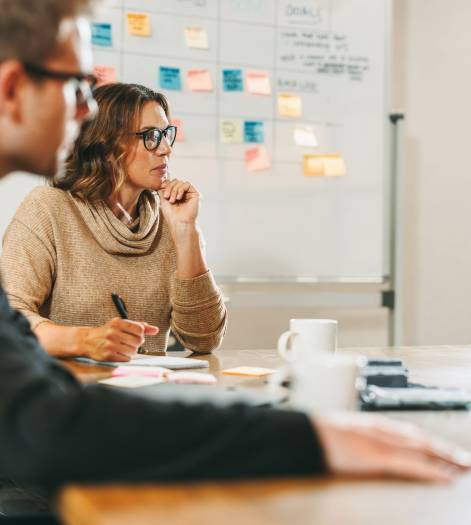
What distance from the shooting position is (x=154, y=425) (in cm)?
63

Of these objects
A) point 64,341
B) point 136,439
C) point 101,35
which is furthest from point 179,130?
point 136,439

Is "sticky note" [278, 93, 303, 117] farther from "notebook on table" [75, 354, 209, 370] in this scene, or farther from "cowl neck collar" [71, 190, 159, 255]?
"notebook on table" [75, 354, 209, 370]

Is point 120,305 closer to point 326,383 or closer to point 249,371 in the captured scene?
point 249,371

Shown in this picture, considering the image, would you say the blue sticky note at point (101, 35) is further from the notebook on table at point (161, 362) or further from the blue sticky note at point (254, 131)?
the notebook on table at point (161, 362)

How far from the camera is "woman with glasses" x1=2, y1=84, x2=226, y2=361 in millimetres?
1657

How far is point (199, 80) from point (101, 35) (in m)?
0.38

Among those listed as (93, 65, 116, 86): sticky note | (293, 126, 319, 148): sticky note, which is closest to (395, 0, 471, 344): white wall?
(293, 126, 319, 148): sticky note

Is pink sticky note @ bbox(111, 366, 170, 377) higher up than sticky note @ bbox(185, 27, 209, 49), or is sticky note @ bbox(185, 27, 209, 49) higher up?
sticky note @ bbox(185, 27, 209, 49)

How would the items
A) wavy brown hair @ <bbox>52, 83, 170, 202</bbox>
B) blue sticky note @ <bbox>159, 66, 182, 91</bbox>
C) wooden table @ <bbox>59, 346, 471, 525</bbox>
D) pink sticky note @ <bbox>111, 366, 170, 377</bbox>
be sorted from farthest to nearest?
blue sticky note @ <bbox>159, 66, 182, 91</bbox> < wavy brown hair @ <bbox>52, 83, 170, 202</bbox> < pink sticky note @ <bbox>111, 366, 170, 377</bbox> < wooden table @ <bbox>59, 346, 471, 525</bbox>

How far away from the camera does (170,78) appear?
9.00 feet

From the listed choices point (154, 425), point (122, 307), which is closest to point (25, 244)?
point (122, 307)

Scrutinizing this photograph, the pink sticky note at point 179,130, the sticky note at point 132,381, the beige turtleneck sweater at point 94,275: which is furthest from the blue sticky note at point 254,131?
the sticky note at point 132,381

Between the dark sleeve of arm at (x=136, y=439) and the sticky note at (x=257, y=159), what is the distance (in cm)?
225

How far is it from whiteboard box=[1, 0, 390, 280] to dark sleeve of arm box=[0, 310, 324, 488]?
2.14 metres
